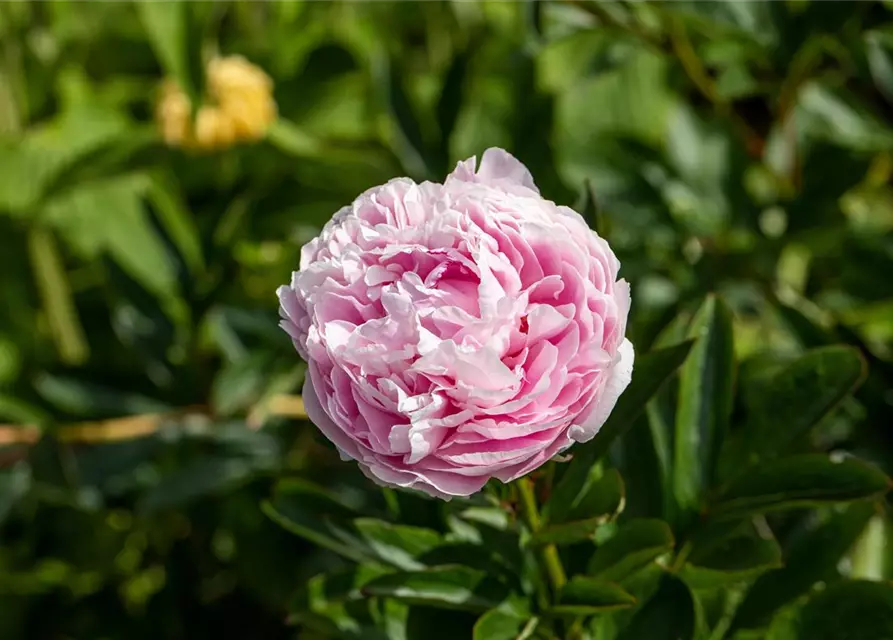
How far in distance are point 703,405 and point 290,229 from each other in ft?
2.15

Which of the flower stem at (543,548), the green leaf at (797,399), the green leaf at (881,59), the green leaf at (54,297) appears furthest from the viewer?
the green leaf at (54,297)

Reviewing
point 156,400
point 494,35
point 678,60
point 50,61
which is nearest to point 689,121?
point 678,60

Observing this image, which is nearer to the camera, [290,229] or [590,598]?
[590,598]

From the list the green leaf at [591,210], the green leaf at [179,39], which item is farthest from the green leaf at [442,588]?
the green leaf at [179,39]

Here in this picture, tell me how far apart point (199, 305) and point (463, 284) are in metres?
0.68

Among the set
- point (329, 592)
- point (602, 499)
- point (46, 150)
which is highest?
point (602, 499)

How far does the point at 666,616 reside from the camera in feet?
2.24

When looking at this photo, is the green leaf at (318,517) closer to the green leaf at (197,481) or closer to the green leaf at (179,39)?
the green leaf at (197,481)

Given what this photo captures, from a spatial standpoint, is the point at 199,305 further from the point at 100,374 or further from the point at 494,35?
the point at 494,35

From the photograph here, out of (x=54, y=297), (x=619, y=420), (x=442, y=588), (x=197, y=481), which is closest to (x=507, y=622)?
(x=442, y=588)

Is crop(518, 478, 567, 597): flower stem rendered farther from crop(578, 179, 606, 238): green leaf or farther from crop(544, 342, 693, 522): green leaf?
crop(578, 179, 606, 238): green leaf

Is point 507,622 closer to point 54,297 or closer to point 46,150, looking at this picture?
point 54,297

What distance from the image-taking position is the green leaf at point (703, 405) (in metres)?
0.76

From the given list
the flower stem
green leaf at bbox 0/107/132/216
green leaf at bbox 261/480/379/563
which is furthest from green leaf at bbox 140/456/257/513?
green leaf at bbox 0/107/132/216
